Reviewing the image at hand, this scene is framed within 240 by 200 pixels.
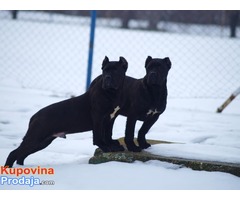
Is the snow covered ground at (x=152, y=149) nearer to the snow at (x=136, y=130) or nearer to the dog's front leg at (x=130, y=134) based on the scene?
the snow at (x=136, y=130)

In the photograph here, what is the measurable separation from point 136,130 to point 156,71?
2.16m

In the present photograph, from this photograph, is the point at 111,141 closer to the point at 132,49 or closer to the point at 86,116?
the point at 86,116

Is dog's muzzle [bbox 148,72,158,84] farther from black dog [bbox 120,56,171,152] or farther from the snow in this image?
the snow

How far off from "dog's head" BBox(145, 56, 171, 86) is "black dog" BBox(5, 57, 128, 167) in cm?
23

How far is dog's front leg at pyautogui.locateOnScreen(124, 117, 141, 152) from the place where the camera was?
3.90 metres

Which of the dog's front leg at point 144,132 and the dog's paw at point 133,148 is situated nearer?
the dog's paw at point 133,148

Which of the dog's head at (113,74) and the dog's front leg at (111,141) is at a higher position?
the dog's head at (113,74)

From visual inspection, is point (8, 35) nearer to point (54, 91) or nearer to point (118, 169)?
point (54, 91)

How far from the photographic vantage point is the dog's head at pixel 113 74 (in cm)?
362

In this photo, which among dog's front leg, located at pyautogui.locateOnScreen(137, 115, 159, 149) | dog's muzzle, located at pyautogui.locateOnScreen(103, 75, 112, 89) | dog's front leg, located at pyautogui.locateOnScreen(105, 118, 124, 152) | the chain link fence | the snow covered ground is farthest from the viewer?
the chain link fence

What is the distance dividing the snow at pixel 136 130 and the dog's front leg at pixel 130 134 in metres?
0.19

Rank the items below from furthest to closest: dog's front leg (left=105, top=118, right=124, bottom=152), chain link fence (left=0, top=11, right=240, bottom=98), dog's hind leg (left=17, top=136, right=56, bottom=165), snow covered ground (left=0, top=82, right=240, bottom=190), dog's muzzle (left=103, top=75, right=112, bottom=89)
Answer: chain link fence (left=0, top=11, right=240, bottom=98) < dog's front leg (left=105, top=118, right=124, bottom=152) < dog's hind leg (left=17, top=136, right=56, bottom=165) < dog's muzzle (left=103, top=75, right=112, bottom=89) < snow covered ground (left=0, top=82, right=240, bottom=190)

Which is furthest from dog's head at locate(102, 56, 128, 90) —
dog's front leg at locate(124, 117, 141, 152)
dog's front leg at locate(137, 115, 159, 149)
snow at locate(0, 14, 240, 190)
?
snow at locate(0, 14, 240, 190)

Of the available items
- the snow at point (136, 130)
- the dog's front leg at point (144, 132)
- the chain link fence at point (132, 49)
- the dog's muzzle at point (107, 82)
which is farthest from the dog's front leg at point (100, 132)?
the chain link fence at point (132, 49)
